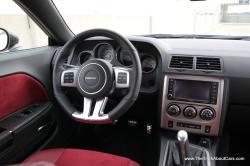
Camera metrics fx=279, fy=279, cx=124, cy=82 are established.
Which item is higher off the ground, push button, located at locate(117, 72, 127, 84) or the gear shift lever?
push button, located at locate(117, 72, 127, 84)

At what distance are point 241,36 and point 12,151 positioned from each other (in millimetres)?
1792

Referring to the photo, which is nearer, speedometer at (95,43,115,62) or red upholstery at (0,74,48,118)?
red upholstery at (0,74,48,118)

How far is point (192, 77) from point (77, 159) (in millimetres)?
860

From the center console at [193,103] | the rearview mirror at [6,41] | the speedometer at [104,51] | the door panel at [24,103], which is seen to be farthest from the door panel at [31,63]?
the center console at [193,103]

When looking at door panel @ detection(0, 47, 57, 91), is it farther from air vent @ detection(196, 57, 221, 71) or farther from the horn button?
air vent @ detection(196, 57, 221, 71)

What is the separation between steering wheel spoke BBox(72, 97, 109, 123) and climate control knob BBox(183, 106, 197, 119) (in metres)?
0.60

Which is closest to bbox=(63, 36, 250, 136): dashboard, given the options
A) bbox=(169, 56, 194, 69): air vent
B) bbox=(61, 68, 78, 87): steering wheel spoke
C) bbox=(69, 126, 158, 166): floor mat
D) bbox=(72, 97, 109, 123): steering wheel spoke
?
bbox=(169, 56, 194, 69): air vent

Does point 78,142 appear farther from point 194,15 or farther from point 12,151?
point 194,15

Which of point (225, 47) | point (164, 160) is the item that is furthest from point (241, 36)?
point (164, 160)

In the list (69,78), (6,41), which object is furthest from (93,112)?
(6,41)

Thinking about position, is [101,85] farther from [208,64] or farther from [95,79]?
[208,64]

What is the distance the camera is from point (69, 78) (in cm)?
158

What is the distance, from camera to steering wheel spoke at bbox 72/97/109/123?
1385 millimetres

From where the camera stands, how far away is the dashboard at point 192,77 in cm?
174
